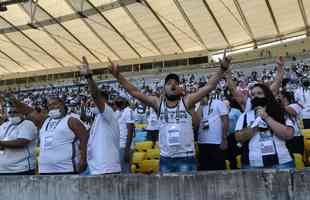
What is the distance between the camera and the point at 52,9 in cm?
2341

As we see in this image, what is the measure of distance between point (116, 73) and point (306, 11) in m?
17.6

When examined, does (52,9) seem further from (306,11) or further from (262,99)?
(262,99)

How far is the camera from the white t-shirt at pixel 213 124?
5.75 metres

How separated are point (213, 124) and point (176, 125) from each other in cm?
105

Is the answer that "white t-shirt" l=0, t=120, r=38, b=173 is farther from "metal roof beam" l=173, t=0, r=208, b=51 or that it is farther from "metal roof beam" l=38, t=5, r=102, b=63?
"metal roof beam" l=38, t=5, r=102, b=63

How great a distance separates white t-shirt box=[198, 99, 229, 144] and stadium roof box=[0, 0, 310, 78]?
15.5 m

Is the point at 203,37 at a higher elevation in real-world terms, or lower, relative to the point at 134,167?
higher

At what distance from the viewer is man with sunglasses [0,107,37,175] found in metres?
5.63

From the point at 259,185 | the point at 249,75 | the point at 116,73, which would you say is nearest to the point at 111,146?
the point at 116,73

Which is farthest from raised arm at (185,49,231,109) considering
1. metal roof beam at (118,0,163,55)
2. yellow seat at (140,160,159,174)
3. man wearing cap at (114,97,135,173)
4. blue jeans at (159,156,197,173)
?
metal roof beam at (118,0,163,55)

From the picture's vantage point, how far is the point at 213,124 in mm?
5770

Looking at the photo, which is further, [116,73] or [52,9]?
[52,9]

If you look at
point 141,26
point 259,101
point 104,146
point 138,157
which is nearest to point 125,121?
point 138,157

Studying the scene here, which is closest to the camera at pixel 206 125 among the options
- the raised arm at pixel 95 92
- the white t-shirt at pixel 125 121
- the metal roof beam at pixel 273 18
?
the white t-shirt at pixel 125 121
